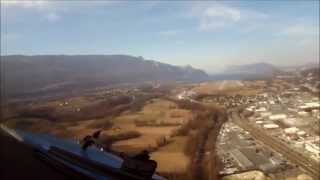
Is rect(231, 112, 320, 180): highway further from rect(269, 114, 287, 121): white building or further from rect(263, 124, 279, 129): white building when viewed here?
rect(269, 114, 287, 121): white building

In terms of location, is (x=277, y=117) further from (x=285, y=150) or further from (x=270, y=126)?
(x=285, y=150)

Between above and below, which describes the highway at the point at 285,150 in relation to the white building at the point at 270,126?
below

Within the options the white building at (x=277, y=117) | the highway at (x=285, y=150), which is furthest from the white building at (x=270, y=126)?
the white building at (x=277, y=117)

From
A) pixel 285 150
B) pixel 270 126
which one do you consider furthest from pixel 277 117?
pixel 285 150

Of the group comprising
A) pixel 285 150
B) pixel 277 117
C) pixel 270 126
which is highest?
pixel 277 117

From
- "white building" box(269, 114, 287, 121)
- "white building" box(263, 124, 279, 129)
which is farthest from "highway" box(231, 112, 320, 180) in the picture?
"white building" box(269, 114, 287, 121)

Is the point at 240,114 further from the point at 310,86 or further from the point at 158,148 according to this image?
the point at 310,86

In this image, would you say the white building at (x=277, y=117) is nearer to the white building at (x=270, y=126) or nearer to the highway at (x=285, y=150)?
the highway at (x=285, y=150)

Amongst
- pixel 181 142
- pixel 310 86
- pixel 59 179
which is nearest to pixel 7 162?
pixel 59 179
